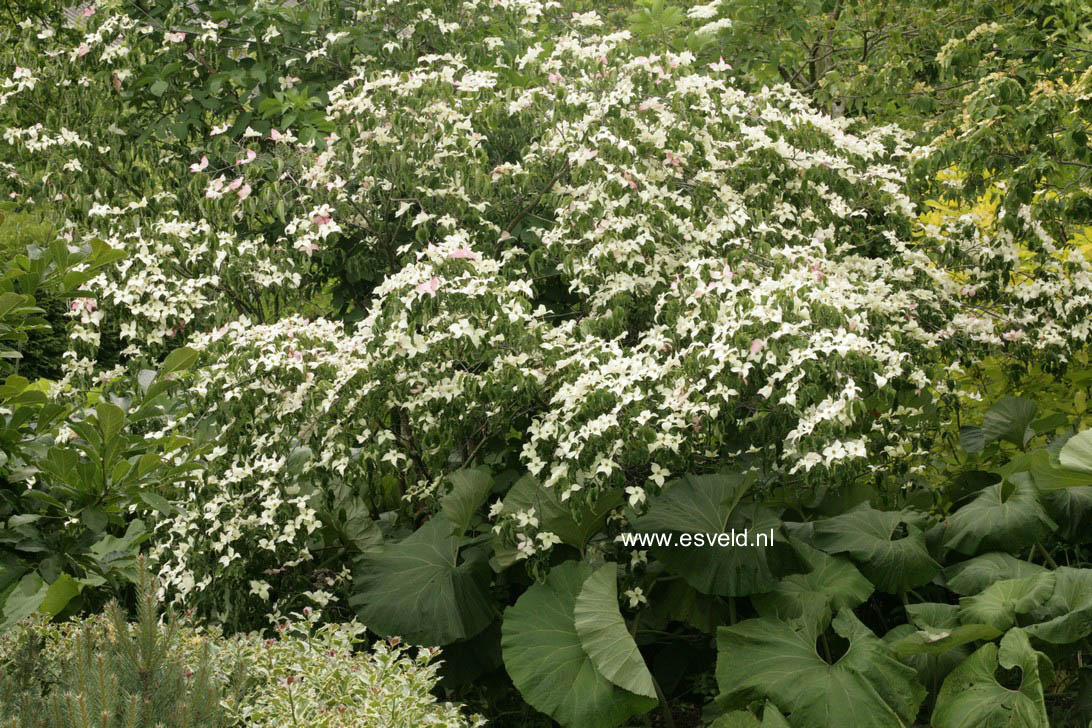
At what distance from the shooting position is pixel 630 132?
15.6 feet

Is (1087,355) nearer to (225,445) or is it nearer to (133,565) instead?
(225,445)

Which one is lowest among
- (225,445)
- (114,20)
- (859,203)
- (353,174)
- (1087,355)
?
(1087,355)

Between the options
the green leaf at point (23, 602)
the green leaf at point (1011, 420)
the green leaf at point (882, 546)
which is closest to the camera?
the green leaf at point (23, 602)

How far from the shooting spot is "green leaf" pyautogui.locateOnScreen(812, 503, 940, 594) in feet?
13.5

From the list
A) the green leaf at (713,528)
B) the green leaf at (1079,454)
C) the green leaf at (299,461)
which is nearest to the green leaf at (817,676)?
the green leaf at (713,528)

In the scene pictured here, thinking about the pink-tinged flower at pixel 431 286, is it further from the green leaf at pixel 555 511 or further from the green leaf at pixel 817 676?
the green leaf at pixel 817 676

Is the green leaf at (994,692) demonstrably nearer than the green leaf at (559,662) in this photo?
Yes

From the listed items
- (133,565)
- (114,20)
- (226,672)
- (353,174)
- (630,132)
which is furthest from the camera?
(114,20)

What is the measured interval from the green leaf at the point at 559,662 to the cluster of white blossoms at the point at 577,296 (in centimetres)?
21

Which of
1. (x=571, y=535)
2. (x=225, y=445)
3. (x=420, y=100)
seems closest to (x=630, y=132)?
(x=420, y=100)

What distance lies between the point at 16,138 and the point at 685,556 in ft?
12.5

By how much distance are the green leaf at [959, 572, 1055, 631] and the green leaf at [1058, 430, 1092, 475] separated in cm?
39

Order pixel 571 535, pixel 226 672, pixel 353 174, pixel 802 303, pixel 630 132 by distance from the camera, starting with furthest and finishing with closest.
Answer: pixel 353 174 < pixel 630 132 < pixel 571 535 < pixel 802 303 < pixel 226 672

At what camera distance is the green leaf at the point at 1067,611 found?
142 inches
